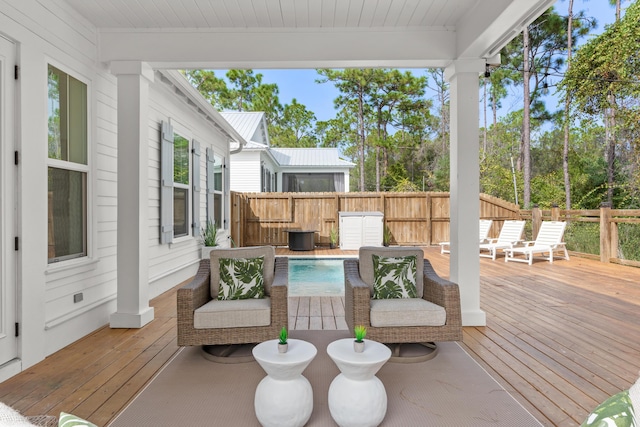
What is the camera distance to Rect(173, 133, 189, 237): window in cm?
638

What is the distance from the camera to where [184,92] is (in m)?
6.06

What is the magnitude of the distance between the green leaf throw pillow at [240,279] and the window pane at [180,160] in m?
3.17

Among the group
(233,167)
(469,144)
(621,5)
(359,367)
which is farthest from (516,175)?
(359,367)

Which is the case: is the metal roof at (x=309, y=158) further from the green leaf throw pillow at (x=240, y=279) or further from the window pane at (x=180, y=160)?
the green leaf throw pillow at (x=240, y=279)

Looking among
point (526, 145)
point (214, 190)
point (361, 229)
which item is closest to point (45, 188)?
point (214, 190)

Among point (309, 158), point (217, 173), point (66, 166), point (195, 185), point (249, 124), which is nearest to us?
point (66, 166)

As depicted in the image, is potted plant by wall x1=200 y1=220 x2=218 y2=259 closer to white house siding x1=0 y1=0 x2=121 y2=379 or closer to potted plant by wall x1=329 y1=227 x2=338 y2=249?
white house siding x1=0 y1=0 x2=121 y2=379

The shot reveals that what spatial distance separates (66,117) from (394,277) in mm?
3340

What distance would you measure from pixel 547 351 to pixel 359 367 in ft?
7.27

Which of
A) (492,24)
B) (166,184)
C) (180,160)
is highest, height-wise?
(492,24)

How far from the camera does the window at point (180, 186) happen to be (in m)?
6.38

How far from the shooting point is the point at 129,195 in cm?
425

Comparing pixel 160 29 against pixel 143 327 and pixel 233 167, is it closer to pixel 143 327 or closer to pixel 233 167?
pixel 143 327

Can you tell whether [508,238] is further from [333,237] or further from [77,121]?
[77,121]
